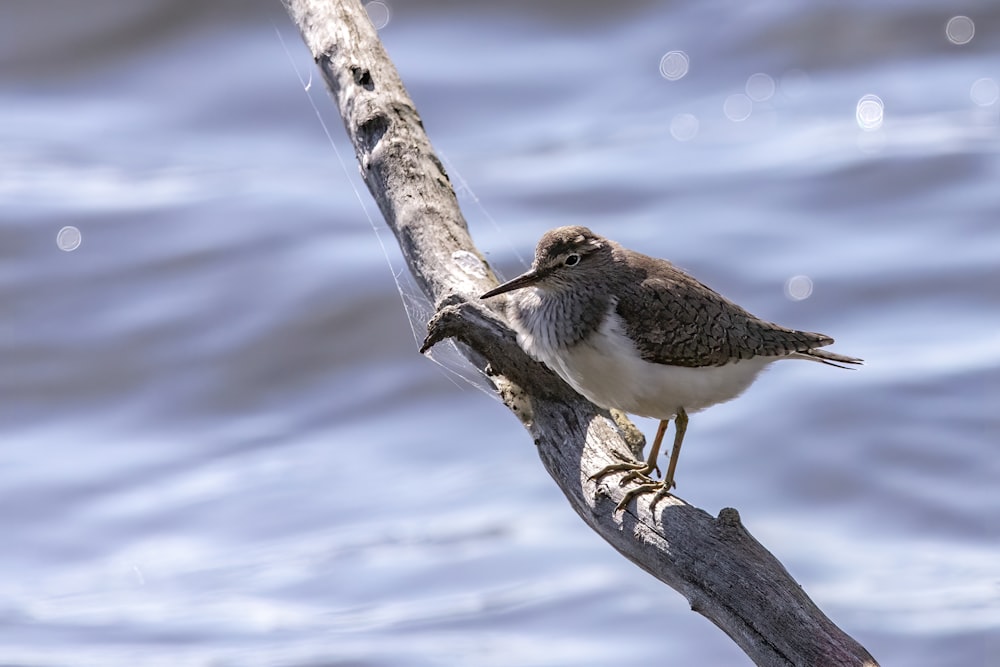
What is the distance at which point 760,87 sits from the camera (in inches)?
575

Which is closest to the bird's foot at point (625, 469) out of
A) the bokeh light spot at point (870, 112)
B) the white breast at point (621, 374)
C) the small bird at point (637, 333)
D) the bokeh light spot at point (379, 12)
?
the small bird at point (637, 333)

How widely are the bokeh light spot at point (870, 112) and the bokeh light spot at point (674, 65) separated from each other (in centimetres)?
198

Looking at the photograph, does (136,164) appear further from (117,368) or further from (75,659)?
(75,659)

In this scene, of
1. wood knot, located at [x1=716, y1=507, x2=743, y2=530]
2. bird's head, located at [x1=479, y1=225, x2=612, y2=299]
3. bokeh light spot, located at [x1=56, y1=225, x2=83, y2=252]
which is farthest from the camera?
bokeh light spot, located at [x1=56, y1=225, x2=83, y2=252]

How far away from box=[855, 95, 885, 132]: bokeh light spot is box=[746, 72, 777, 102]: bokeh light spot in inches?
37.5

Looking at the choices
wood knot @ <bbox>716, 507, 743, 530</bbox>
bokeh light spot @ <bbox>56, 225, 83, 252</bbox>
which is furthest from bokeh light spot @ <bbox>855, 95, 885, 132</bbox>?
wood knot @ <bbox>716, 507, 743, 530</bbox>

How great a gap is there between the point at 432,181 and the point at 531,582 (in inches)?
152

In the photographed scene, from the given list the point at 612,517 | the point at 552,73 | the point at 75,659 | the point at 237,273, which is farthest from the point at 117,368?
the point at 612,517

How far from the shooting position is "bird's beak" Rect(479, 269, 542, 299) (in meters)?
4.84

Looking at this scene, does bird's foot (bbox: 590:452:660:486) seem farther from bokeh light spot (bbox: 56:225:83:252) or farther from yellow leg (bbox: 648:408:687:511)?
bokeh light spot (bbox: 56:225:83:252)

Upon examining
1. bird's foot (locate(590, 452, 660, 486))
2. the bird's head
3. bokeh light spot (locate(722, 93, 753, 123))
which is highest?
bokeh light spot (locate(722, 93, 753, 123))

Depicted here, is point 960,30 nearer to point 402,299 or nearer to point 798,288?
point 798,288

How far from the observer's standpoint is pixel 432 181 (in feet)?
17.8

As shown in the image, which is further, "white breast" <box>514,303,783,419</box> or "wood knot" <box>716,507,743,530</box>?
"white breast" <box>514,303,783,419</box>
